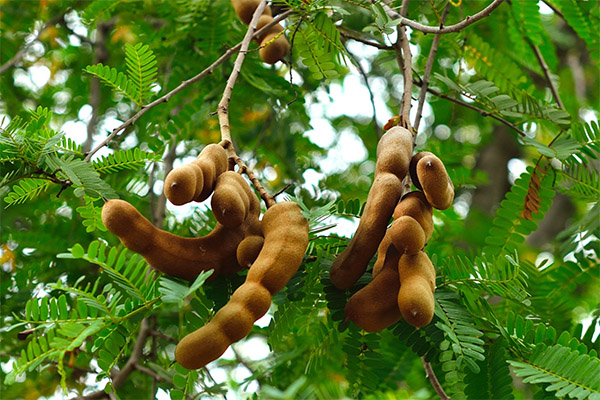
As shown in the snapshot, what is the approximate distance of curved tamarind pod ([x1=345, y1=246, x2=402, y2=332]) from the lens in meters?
0.81

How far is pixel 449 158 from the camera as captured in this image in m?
→ 1.93

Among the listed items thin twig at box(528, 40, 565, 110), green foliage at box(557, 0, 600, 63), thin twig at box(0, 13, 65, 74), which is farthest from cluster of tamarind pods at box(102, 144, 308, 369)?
thin twig at box(0, 13, 65, 74)

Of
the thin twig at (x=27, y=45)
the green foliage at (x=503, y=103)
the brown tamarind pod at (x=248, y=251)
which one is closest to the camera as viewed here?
the brown tamarind pod at (x=248, y=251)

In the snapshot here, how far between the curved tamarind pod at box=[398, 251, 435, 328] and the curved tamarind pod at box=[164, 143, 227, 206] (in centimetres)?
26

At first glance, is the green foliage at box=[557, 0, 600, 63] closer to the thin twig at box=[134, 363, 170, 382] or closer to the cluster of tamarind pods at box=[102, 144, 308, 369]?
the cluster of tamarind pods at box=[102, 144, 308, 369]

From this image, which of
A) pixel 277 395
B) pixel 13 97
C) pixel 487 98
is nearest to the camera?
pixel 277 395

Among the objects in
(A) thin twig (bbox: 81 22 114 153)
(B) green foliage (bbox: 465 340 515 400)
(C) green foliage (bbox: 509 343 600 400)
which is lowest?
(A) thin twig (bbox: 81 22 114 153)

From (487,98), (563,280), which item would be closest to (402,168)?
(487,98)

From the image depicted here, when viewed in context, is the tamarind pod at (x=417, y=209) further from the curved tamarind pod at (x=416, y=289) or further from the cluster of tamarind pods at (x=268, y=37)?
the cluster of tamarind pods at (x=268, y=37)

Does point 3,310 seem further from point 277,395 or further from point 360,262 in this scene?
point 277,395

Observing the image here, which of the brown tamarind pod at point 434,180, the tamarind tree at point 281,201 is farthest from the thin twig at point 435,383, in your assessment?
the brown tamarind pod at point 434,180

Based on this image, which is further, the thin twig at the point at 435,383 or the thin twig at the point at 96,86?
the thin twig at the point at 96,86

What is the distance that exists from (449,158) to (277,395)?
1.54m

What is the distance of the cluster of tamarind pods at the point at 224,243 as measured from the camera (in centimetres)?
74
